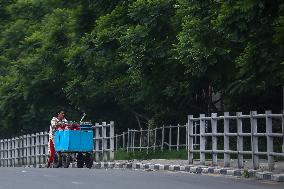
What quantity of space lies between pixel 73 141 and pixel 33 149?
16636mm

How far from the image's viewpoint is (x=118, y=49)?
36500 mm

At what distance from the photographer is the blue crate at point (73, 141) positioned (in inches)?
1231

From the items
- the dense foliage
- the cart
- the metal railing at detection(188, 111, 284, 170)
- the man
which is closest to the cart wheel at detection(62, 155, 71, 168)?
the cart

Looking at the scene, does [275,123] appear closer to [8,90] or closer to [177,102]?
[177,102]

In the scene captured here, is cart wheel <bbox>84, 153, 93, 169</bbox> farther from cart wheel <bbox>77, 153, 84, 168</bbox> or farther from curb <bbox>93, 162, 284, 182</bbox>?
curb <bbox>93, 162, 284, 182</bbox>

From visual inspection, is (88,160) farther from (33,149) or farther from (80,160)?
(33,149)

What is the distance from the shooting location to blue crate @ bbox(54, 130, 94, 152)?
3127 centimetres

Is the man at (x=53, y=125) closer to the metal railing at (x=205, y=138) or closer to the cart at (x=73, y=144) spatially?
the cart at (x=73, y=144)

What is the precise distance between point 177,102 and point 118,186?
747 inches

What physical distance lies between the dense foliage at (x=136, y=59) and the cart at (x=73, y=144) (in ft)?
10.8

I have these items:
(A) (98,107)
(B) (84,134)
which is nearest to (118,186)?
(B) (84,134)

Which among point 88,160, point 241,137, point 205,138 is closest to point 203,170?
point 241,137

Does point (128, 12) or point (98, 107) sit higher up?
point (128, 12)

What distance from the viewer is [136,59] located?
3278 cm
